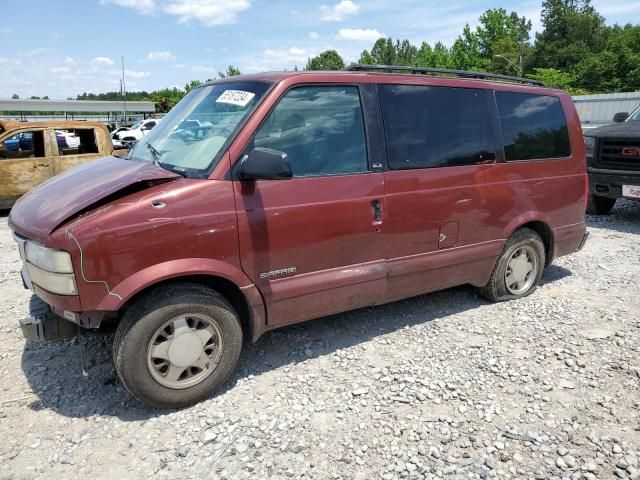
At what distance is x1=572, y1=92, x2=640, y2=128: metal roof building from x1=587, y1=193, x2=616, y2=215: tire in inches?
560

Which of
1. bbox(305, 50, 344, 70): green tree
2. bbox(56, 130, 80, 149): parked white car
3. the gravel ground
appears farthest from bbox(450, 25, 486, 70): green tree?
the gravel ground

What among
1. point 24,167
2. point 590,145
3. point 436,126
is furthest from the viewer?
point 24,167

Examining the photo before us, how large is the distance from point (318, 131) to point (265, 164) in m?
0.66

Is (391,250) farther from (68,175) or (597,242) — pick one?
(597,242)

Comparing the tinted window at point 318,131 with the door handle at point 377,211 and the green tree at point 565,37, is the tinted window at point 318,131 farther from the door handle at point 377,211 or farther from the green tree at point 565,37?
the green tree at point 565,37

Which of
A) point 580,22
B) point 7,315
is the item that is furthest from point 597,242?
point 580,22

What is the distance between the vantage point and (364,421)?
3031mm

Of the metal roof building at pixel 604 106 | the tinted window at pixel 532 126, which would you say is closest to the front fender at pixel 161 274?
the tinted window at pixel 532 126

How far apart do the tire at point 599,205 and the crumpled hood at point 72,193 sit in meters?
7.95

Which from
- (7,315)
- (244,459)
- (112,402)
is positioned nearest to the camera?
(244,459)

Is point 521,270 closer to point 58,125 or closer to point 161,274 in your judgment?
point 161,274

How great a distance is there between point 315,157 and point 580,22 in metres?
81.9

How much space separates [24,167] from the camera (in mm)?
9297

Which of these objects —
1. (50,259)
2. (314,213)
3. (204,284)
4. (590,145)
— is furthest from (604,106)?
(50,259)
